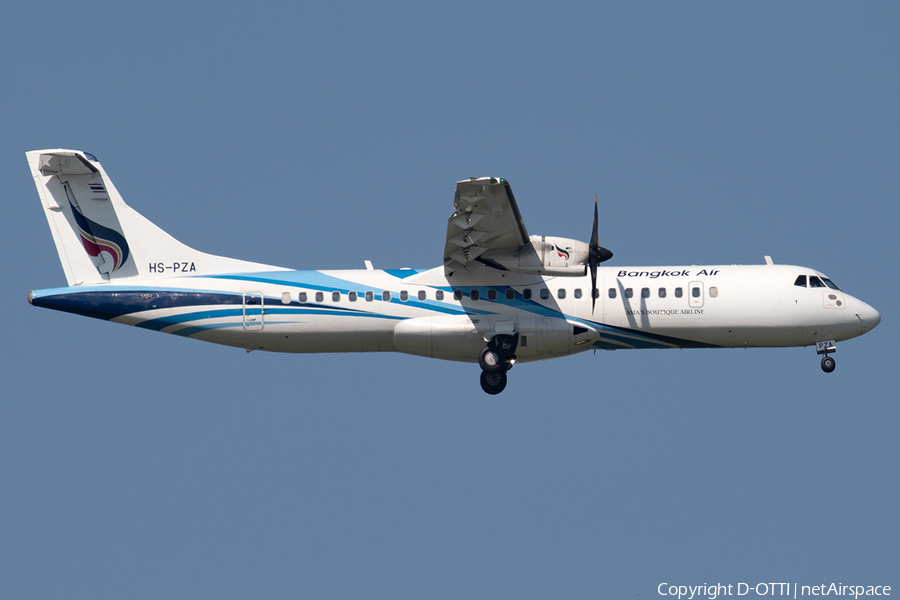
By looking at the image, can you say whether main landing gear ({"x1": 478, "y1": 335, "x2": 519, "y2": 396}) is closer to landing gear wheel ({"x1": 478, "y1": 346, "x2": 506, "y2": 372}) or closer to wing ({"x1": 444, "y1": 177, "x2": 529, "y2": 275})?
landing gear wheel ({"x1": 478, "y1": 346, "x2": 506, "y2": 372})

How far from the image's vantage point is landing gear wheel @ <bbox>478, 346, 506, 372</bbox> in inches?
894

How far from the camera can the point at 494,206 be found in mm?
20891

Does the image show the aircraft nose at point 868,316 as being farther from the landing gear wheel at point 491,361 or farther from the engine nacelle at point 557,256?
the landing gear wheel at point 491,361

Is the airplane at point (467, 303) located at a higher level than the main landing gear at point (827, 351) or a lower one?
higher

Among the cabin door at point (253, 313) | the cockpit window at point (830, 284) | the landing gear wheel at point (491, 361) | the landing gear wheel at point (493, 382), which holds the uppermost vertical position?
the cockpit window at point (830, 284)

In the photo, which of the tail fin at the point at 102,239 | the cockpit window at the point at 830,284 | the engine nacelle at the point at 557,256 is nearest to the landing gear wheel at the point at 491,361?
the engine nacelle at the point at 557,256

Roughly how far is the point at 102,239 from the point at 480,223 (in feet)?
31.0

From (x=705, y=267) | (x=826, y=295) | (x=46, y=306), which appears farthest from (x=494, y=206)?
(x=46, y=306)

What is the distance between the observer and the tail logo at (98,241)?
24125mm

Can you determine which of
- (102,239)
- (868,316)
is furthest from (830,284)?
(102,239)

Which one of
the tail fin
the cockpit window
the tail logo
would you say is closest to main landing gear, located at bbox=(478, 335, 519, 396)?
the tail fin

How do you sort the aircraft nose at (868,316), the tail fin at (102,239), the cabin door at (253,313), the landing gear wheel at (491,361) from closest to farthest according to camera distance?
the landing gear wheel at (491,361), the aircraft nose at (868,316), the cabin door at (253,313), the tail fin at (102,239)

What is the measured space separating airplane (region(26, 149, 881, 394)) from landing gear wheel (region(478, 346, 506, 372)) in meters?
0.03

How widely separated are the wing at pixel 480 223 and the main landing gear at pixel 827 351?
7479 millimetres
